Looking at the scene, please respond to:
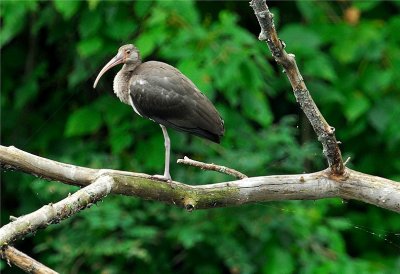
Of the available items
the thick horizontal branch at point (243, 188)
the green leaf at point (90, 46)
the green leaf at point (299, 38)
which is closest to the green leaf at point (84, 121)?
the green leaf at point (90, 46)

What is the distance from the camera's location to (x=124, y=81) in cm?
440

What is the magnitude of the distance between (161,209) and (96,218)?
472 mm

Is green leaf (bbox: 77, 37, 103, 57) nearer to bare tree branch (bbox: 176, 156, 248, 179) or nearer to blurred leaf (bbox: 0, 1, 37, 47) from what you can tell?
blurred leaf (bbox: 0, 1, 37, 47)

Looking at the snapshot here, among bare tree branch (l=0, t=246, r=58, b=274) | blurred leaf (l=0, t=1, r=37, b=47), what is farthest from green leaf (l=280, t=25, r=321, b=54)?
bare tree branch (l=0, t=246, r=58, b=274)

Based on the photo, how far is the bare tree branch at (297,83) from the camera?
3309 mm

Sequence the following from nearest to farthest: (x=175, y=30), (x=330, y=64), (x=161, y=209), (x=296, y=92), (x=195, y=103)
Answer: (x=296, y=92)
(x=195, y=103)
(x=175, y=30)
(x=161, y=209)
(x=330, y=64)

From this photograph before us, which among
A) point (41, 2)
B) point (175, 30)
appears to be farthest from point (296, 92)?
point (41, 2)

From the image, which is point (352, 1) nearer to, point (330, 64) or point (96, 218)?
point (330, 64)

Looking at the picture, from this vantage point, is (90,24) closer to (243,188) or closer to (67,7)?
(67,7)

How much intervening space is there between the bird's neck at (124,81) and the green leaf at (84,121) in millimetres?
2353

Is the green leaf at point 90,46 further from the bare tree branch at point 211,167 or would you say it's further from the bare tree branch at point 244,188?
the bare tree branch at point 244,188

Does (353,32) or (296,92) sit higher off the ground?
(296,92)

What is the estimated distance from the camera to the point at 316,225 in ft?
23.6

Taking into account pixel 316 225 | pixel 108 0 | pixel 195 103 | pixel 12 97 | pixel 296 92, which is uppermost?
pixel 296 92
